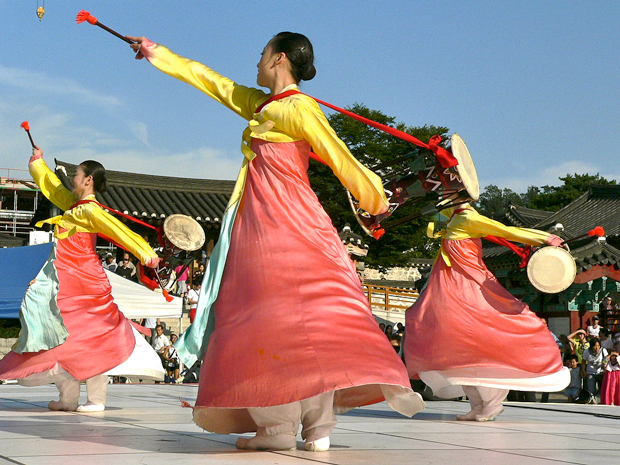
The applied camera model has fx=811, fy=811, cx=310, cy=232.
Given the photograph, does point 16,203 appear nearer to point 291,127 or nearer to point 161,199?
point 161,199

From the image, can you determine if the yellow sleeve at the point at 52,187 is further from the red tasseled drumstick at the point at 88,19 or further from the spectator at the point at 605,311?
the spectator at the point at 605,311

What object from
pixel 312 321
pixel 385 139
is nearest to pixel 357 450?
pixel 312 321

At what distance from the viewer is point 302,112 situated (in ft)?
12.5

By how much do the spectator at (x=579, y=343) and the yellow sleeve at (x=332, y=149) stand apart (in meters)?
9.88

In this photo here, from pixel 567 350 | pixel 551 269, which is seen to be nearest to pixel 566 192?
pixel 567 350

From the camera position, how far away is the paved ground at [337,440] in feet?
11.1

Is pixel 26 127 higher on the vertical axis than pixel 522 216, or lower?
lower

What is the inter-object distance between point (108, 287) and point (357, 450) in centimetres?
311

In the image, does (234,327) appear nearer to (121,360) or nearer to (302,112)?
(302,112)

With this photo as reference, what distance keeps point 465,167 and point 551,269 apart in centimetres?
212

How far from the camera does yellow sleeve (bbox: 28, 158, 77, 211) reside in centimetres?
635

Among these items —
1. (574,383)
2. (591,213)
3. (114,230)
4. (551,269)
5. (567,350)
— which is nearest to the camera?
(114,230)

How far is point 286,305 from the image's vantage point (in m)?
3.62

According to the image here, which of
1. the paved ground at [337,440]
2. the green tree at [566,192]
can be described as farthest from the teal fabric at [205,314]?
the green tree at [566,192]
